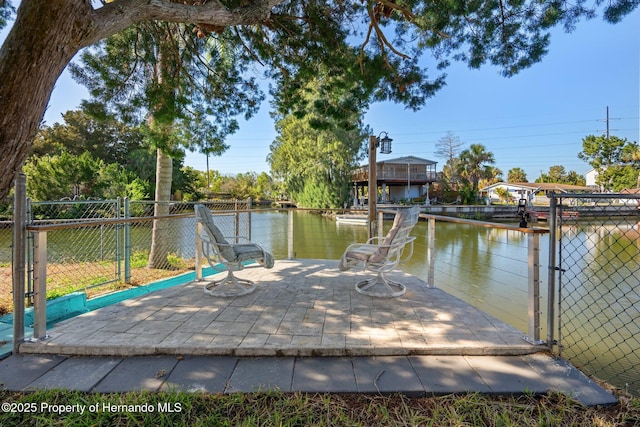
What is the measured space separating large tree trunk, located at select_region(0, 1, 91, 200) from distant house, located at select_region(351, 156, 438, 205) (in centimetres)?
2210

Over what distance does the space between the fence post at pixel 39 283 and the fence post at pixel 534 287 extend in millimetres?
3252

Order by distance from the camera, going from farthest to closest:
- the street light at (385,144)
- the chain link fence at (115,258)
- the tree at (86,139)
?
the tree at (86,139)
the street light at (385,144)
the chain link fence at (115,258)

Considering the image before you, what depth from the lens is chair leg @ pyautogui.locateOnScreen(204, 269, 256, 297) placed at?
312 centimetres

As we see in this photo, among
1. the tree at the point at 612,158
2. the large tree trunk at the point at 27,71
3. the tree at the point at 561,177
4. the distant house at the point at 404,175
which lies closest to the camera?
the large tree trunk at the point at 27,71

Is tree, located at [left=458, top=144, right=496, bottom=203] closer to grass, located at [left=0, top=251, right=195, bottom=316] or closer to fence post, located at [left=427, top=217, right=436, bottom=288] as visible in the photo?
fence post, located at [left=427, top=217, right=436, bottom=288]

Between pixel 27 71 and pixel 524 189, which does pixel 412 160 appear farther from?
pixel 27 71

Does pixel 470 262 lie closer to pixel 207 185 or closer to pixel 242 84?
pixel 242 84

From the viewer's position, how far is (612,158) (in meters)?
29.1

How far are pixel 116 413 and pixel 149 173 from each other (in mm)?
24534

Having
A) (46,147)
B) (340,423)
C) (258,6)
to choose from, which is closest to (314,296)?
(340,423)

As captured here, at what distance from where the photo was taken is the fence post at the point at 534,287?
2.07 metres

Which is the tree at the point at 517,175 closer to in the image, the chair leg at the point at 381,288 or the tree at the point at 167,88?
the tree at the point at 167,88

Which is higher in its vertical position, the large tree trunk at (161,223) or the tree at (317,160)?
the tree at (317,160)

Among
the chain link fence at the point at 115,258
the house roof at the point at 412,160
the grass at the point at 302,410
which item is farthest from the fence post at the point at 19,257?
the house roof at the point at 412,160
